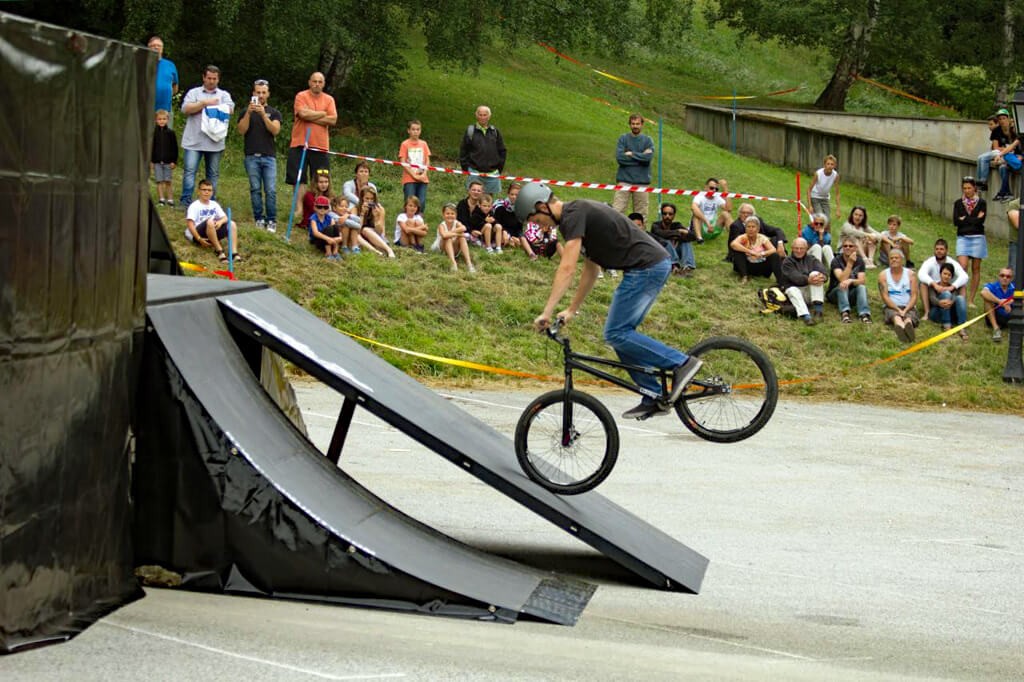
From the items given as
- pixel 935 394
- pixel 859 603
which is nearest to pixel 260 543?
pixel 859 603

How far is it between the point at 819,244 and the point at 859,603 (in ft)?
44.3

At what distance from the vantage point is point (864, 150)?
37.2 m

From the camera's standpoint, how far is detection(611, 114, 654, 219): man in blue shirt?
22156 mm

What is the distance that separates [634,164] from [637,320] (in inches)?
477

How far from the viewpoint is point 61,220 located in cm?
714

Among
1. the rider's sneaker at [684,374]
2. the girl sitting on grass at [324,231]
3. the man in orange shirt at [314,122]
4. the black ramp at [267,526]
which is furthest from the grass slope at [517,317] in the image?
the black ramp at [267,526]

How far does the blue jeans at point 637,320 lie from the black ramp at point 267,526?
2.79 meters

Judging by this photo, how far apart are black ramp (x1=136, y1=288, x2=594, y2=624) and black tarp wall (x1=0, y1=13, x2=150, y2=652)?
226mm

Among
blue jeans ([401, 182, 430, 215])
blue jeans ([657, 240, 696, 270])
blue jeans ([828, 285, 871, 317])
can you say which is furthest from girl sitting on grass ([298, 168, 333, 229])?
blue jeans ([828, 285, 871, 317])

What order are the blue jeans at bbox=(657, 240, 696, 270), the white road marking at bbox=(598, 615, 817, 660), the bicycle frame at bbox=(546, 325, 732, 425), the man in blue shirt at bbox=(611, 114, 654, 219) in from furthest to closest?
the man in blue shirt at bbox=(611, 114, 654, 219), the blue jeans at bbox=(657, 240, 696, 270), the bicycle frame at bbox=(546, 325, 732, 425), the white road marking at bbox=(598, 615, 817, 660)

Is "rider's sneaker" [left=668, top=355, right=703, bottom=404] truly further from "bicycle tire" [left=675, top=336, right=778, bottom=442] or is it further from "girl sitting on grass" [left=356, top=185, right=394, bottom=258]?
"girl sitting on grass" [left=356, top=185, right=394, bottom=258]

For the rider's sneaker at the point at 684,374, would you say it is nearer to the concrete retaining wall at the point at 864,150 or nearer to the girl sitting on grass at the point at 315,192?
the girl sitting on grass at the point at 315,192

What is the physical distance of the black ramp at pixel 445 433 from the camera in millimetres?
8422

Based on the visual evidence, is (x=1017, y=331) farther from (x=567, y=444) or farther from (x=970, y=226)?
(x=567, y=444)
